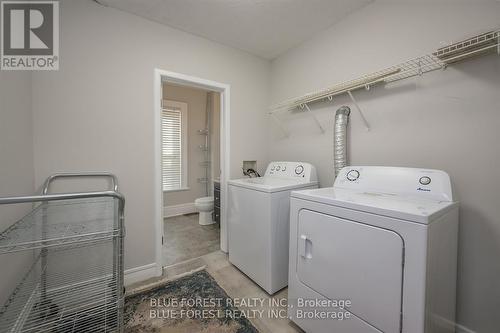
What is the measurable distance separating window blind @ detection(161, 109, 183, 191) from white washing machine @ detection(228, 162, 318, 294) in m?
2.24

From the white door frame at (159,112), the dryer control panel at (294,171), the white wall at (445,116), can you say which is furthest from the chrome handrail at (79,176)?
the white wall at (445,116)

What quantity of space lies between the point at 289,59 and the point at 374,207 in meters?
2.08

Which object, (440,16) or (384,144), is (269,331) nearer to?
(384,144)

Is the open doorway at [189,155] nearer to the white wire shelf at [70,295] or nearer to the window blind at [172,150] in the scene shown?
the window blind at [172,150]

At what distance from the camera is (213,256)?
2340mm

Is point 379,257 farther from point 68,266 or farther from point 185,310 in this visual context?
point 68,266

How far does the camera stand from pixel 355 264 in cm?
104

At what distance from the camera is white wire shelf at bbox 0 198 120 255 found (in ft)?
3.33

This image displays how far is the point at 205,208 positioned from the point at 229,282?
5.20ft

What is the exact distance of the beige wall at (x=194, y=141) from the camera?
3.92 metres

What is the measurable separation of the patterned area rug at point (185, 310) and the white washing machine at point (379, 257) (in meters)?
0.47

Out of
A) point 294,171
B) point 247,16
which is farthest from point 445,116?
point 247,16

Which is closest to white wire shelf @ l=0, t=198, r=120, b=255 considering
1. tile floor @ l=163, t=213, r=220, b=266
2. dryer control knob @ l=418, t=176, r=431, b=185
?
tile floor @ l=163, t=213, r=220, b=266

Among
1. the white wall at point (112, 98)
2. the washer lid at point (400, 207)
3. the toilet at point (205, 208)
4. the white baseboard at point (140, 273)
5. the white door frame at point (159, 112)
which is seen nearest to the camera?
the washer lid at point (400, 207)
